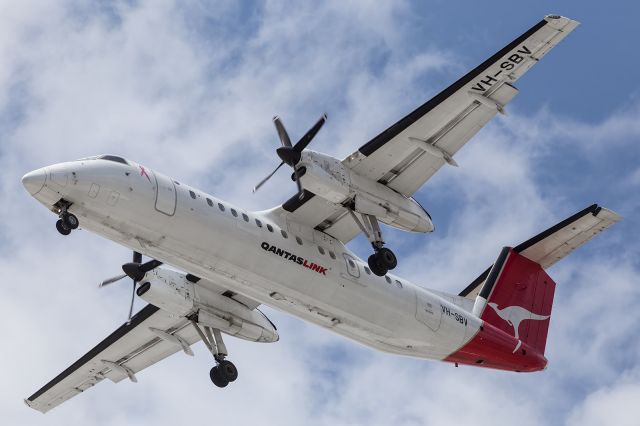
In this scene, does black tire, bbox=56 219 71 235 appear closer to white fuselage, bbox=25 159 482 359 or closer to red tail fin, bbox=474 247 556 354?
white fuselage, bbox=25 159 482 359

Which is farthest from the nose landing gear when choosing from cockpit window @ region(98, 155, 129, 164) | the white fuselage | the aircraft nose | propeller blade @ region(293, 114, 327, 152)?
the aircraft nose

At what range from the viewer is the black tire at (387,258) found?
77.0ft

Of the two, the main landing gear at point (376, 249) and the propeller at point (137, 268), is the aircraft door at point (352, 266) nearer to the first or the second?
the main landing gear at point (376, 249)

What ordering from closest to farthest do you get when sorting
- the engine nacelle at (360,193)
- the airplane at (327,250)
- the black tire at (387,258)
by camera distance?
the airplane at (327,250) → the engine nacelle at (360,193) → the black tire at (387,258)

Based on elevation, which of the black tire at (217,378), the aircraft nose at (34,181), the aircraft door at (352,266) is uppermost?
the aircraft door at (352,266)

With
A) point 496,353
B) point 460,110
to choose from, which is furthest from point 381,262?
point 496,353

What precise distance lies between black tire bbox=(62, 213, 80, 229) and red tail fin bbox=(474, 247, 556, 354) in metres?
11.6

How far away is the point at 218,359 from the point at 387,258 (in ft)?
18.1

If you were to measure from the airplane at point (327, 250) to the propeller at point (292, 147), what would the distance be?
0.03 meters

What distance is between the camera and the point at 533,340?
2780 centimetres

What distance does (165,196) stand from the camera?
21547 mm

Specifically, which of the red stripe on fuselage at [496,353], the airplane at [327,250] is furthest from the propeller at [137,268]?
the red stripe on fuselage at [496,353]

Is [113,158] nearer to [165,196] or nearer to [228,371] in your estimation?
[165,196]

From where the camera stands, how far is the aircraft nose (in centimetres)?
2048
